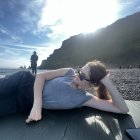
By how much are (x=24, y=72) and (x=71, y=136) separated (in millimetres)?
1095

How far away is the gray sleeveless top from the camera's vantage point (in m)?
3.15

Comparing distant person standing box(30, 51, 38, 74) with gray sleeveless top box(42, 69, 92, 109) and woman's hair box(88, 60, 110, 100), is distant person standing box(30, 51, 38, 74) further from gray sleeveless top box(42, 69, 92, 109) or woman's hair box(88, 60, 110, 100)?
woman's hair box(88, 60, 110, 100)

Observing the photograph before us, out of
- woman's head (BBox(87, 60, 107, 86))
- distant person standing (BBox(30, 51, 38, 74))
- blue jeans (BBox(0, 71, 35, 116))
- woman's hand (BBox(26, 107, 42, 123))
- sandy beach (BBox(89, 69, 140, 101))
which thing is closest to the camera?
woman's hand (BBox(26, 107, 42, 123))

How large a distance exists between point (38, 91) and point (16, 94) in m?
0.34

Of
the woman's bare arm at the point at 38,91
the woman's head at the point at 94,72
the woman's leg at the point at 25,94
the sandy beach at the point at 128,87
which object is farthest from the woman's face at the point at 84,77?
the sandy beach at the point at 128,87

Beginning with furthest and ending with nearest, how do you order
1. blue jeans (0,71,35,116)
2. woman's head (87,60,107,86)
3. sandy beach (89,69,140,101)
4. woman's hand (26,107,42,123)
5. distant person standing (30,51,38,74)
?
1. distant person standing (30,51,38,74)
2. sandy beach (89,69,140,101)
3. blue jeans (0,71,35,116)
4. woman's head (87,60,107,86)
5. woman's hand (26,107,42,123)

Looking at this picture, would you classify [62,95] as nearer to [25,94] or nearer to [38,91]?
[38,91]

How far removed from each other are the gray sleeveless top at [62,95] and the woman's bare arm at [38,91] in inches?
3.2

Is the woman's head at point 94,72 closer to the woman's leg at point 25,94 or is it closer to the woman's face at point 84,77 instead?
the woman's face at point 84,77

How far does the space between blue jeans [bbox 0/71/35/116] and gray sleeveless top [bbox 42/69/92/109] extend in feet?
0.65

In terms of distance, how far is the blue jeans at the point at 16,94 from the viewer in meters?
3.22

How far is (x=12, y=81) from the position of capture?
3275mm

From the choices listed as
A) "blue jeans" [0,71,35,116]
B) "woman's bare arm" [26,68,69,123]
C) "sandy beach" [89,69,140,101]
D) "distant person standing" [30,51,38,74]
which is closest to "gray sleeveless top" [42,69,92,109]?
"woman's bare arm" [26,68,69,123]

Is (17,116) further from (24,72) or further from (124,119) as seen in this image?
(124,119)
